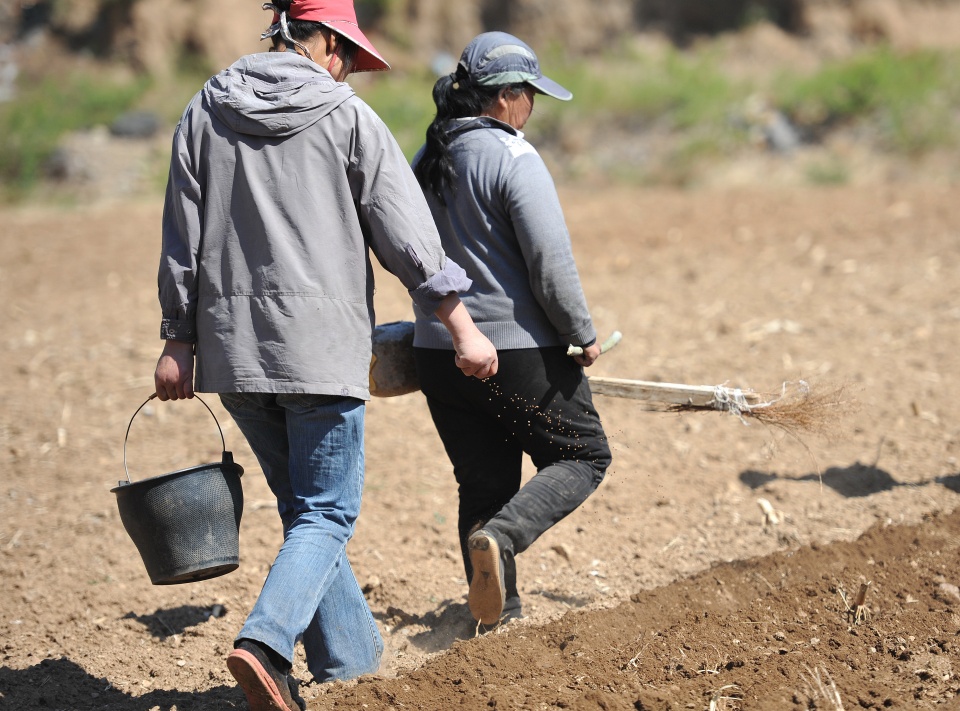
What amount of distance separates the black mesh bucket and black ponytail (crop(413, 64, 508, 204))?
1.08m

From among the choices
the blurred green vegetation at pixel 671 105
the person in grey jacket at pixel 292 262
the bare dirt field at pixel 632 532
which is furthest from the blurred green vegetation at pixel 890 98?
the person in grey jacket at pixel 292 262

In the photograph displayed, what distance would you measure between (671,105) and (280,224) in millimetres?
12595

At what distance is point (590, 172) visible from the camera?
44.4 feet

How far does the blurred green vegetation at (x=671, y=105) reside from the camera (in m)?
12.7

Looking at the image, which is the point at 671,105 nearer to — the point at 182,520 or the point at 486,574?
the point at 486,574

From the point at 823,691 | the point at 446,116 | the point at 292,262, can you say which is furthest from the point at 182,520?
the point at 823,691

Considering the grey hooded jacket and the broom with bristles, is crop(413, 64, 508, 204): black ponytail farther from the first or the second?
the broom with bristles

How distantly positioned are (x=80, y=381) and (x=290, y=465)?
4186 mm

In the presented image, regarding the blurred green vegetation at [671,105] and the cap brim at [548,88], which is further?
the blurred green vegetation at [671,105]

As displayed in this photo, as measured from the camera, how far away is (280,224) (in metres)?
2.59

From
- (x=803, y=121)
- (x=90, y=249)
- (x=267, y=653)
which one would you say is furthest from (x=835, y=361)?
(x=803, y=121)

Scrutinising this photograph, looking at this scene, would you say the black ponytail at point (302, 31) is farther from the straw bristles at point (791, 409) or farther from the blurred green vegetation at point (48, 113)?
the blurred green vegetation at point (48, 113)

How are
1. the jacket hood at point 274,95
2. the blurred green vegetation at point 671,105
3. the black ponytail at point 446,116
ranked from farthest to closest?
the blurred green vegetation at point 671,105, the black ponytail at point 446,116, the jacket hood at point 274,95

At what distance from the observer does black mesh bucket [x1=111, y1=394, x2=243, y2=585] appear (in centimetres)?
273
